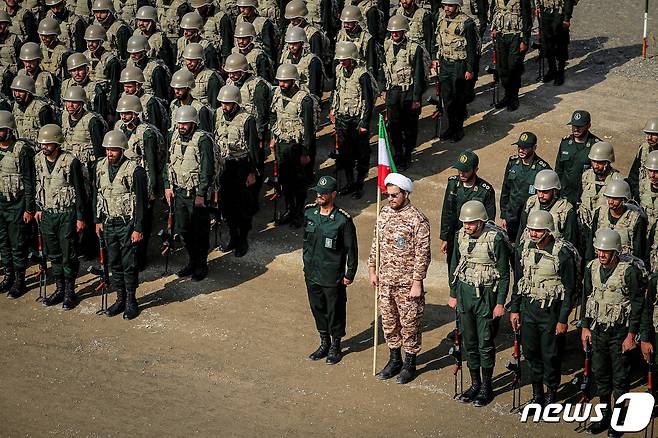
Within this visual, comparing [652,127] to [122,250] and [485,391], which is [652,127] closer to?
[485,391]

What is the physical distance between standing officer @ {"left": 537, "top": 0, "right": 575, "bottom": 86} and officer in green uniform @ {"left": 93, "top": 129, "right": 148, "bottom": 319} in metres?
8.82

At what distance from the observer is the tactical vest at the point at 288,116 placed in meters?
19.1

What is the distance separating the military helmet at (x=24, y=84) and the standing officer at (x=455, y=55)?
623 centimetres

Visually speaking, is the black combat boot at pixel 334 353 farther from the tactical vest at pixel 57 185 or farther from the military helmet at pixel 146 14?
the military helmet at pixel 146 14

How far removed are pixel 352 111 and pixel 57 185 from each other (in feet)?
15.3

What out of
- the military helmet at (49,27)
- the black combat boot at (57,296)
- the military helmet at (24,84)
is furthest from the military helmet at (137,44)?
the black combat boot at (57,296)

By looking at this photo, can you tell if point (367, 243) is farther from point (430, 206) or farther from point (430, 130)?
point (430, 130)

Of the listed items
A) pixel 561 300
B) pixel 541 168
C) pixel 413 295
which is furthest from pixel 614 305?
pixel 541 168

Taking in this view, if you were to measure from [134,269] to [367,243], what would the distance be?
137 inches

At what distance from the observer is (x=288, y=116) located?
1912cm

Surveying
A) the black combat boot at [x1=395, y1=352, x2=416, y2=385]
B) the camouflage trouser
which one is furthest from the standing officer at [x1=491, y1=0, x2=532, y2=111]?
the black combat boot at [x1=395, y1=352, x2=416, y2=385]

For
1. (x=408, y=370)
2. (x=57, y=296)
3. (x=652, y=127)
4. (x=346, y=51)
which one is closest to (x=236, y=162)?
(x=346, y=51)

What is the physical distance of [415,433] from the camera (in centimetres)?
1426

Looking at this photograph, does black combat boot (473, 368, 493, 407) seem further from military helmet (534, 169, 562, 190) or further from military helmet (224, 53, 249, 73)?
military helmet (224, 53, 249, 73)
